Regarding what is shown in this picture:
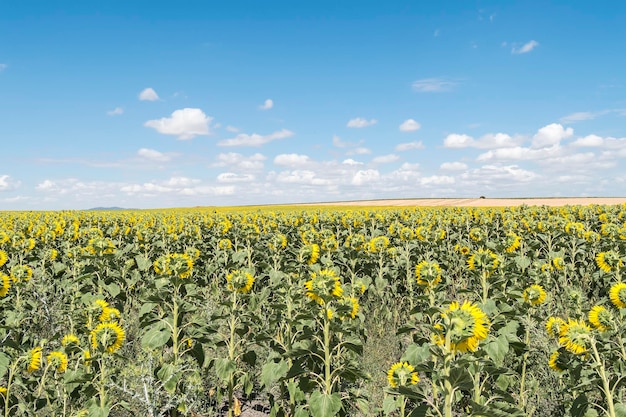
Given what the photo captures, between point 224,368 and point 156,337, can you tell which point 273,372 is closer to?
point 224,368

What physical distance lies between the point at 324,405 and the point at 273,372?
95 cm

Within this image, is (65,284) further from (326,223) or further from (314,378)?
(326,223)

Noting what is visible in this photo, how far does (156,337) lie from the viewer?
4.61 m

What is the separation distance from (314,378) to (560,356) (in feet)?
8.22

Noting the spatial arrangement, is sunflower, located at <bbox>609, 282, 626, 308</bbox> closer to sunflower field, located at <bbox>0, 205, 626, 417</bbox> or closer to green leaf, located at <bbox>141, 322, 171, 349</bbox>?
sunflower field, located at <bbox>0, 205, 626, 417</bbox>

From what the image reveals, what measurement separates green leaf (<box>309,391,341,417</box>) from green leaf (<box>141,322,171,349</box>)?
185 cm

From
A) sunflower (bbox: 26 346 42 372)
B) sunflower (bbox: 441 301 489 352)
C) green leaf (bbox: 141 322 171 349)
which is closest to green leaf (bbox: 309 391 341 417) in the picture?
sunflower (bbox: 441 301 489 352)

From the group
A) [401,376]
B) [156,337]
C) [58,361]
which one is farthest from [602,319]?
[58,361]

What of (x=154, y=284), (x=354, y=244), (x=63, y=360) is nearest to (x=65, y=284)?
(x=154, y=284)

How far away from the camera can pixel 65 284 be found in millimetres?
8039

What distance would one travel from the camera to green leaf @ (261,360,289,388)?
4.31 meters

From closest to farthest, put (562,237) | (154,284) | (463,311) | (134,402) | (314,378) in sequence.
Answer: (463,311) < (314,378) < (134,402) < (154,284) < (562,237)

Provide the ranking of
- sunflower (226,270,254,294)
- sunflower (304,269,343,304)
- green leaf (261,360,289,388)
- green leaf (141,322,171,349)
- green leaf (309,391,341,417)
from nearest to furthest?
1. green leaf (309,391,341,417)
2. sunflower (304,269,343,304)
3. green leaf (261,360,289,388)
4. green leaf (141,322,171,349)
5. sunflower (226,270,254,294)

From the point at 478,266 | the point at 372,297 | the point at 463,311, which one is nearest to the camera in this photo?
the point at 463,311
